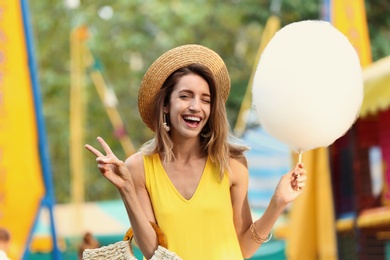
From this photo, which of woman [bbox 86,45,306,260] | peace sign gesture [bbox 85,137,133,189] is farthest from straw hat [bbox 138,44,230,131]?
peace sign gesture [bbox 85,137,133,189]

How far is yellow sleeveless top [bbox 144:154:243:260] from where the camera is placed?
3.65 metres

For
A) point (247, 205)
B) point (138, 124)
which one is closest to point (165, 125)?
point (247, 205)

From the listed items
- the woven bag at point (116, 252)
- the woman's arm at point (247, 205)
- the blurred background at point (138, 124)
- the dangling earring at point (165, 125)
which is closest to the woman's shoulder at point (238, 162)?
the woman's arm at point (247, 205)

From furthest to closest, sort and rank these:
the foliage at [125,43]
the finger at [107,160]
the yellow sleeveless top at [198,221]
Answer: the foliage at [125,43]
the yellow sleeveless top at [198,221]
the finger at [107,160]

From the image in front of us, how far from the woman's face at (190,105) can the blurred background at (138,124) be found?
403 centimetres

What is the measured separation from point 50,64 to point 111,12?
73.1 inches

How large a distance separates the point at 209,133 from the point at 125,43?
17609 millimetres

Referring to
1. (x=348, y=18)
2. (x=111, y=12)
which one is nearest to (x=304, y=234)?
(x=348, y=18)

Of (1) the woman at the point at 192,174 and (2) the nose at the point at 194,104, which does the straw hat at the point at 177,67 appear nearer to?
(1) the woman at the point at 192,174

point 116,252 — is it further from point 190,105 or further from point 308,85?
point 308,85

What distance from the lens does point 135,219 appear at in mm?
3625

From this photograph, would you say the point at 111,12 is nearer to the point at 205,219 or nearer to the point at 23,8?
the point at 23,8

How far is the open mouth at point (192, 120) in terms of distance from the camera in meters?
3.73

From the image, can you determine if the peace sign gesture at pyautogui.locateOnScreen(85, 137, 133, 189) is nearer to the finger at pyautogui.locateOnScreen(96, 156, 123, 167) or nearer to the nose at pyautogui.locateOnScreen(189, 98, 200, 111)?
the finger at pyautogui.locateOnScreen(96, 156, 123, 167)
